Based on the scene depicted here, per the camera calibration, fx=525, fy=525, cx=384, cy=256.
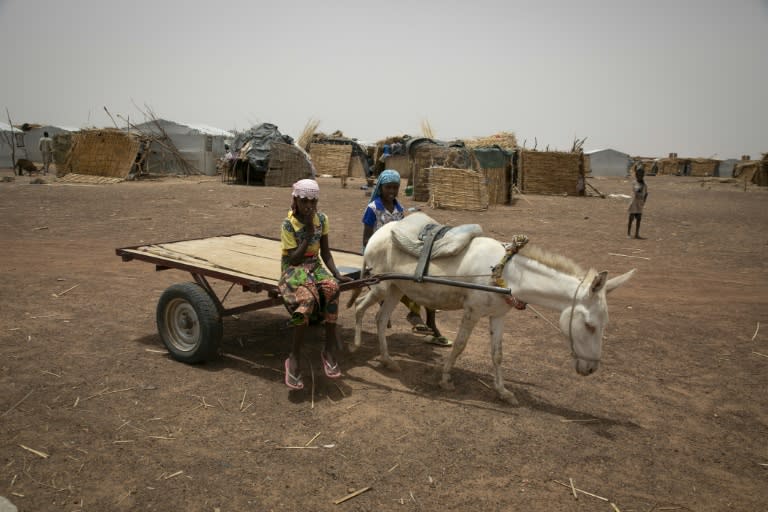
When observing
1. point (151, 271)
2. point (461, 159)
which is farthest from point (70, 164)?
point (151, 271)

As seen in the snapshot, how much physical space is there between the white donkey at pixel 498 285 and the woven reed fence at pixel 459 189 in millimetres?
12387

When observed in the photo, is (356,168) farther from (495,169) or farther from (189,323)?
(189,323)

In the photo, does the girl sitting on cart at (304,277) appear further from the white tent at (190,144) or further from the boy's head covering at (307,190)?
the white tent at (190,144)

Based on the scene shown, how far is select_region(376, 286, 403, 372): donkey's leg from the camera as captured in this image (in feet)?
16.1

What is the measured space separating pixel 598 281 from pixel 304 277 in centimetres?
219

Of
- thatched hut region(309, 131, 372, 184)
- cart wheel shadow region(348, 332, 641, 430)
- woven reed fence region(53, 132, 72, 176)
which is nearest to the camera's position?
cart wheel shadow region(348, 332, 641, 430)

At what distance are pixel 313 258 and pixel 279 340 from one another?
1.53m

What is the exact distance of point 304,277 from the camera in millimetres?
4184

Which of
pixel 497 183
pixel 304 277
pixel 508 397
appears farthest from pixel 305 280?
pixel 497 183

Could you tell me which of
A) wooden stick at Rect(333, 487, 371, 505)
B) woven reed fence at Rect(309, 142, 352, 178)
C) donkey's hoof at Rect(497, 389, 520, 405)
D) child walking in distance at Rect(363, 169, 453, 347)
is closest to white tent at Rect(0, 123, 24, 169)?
woven reed fence at Rect(309, 142, 352, 178)

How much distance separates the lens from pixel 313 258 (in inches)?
173

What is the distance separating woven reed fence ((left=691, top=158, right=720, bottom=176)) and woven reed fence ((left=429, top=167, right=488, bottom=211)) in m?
44.0

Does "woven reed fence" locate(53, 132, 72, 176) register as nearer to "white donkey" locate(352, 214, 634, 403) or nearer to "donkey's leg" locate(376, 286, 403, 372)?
"donkey's leg" locate(376, 286, 403, 372)

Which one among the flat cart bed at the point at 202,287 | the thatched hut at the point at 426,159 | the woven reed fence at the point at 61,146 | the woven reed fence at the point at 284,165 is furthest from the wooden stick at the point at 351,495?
the woven reed fence at the point at 61,146
